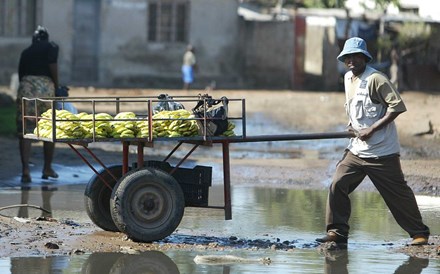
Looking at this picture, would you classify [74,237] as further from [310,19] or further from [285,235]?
[310,19]

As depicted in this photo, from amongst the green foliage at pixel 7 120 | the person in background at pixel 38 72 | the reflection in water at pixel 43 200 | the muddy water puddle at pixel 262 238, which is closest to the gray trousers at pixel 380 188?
the muddy water puddle at pixel 262 238

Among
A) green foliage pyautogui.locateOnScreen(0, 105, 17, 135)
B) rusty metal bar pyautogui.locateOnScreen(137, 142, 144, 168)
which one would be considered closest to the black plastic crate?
rusty metal bar pyautogui.locateOnScreen(137, 142, 144, 168)

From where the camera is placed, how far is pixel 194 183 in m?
9.46

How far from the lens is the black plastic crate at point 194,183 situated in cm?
945

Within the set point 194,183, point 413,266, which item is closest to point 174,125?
point 194,183

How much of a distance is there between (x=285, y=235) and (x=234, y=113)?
51.2ft

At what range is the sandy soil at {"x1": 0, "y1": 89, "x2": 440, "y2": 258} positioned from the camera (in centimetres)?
891

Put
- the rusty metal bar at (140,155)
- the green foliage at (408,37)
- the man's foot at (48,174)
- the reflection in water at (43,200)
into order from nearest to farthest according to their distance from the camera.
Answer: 1. the rusty metal bar at (140,155)
2. the reflection in water at (43,200)
3. the man's foot at (48,174)
4. the green foliage at (408,37)

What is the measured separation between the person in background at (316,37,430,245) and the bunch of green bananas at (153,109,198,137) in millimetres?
1326

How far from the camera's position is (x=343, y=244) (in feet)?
30.2

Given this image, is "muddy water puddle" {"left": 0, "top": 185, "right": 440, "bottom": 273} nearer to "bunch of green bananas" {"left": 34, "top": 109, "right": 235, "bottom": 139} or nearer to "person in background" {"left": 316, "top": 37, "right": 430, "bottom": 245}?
"person in background" {"left": 316, "top": 37, "right": 430, "bottom": 245}

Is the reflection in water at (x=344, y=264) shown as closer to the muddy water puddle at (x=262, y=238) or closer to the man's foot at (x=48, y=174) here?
the muddy water puddle at (x=262, y=238)

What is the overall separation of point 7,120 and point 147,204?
10984mm

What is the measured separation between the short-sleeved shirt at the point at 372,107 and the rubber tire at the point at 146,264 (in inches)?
76.6
